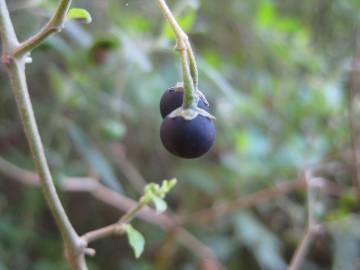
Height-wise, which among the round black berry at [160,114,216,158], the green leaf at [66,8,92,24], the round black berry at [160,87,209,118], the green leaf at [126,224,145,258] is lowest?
the green leaf at [126,224,145,258]

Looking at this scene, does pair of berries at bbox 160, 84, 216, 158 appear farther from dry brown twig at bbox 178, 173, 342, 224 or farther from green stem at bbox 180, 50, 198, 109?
dry brown twig at bbox 178, 173, 342, 224

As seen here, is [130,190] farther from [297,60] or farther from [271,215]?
[297,60]

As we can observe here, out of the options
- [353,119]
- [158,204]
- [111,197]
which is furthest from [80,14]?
[353,119]

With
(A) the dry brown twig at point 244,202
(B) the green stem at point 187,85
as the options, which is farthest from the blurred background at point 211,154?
(B) the green stem at point 187,85

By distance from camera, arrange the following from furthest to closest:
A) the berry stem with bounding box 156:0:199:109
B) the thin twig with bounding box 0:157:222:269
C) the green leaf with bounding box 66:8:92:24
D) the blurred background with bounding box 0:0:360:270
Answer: the blurred background with bounding box 0:0:360:270
the thin twig with bounding box 0:157:222:269
the green leaf with bounding box 66:8:92:24
the berry stem with bounding box 156:0:199:109

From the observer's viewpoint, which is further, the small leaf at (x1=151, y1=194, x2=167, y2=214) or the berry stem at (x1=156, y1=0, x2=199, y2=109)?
the small leaf at (x1=151, y1=194, x2=167, y2=214)

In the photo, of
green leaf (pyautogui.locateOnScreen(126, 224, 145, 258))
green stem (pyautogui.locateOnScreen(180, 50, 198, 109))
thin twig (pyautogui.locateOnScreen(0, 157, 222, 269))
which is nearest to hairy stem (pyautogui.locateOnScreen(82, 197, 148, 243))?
green leaf (pyautogui.locateOnScreen(126, 224, 145, 258))
